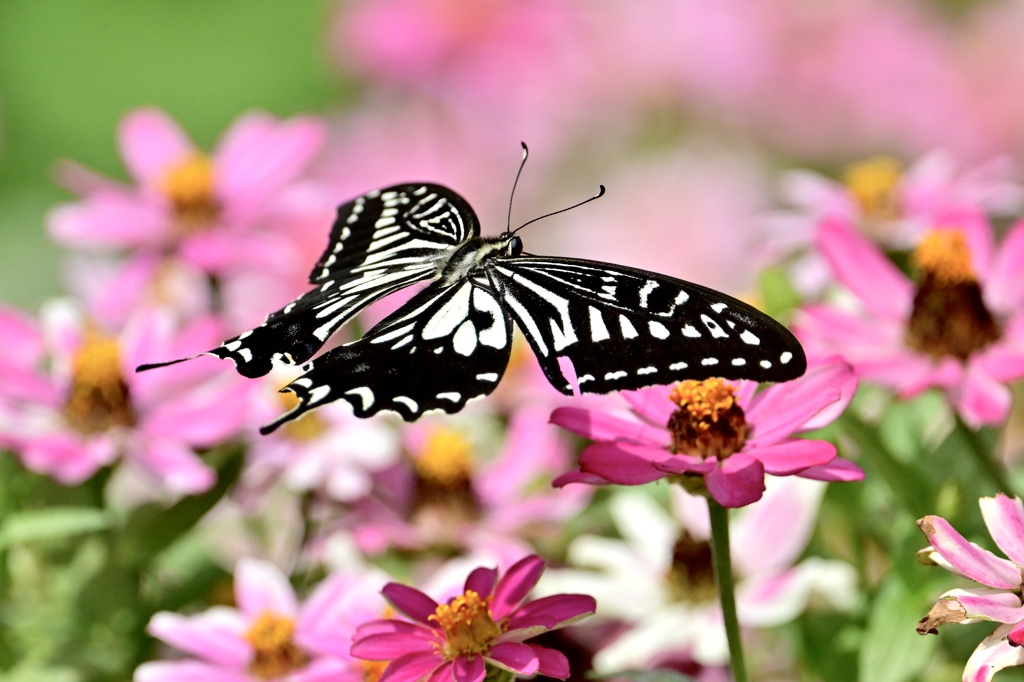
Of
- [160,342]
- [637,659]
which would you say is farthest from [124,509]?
[637,659]

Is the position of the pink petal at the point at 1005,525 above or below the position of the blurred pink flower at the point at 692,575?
below

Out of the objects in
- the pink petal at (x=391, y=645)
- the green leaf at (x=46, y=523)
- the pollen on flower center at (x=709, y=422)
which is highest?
the green leaf at (x=46, y=523)

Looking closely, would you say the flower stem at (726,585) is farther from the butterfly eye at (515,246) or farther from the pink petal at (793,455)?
the butterfly eye at (515,246)

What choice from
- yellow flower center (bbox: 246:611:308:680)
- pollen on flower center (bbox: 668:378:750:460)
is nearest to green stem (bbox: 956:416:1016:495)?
pollen on flower center (bbox: 668:378:750:460)

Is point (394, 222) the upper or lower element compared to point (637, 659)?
upper

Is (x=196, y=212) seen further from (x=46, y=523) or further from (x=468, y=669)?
(x=468, y=669)

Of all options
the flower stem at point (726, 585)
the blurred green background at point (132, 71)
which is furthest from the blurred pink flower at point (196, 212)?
the blurred green background at point (132, 71)

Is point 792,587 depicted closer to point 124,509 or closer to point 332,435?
point 332,435
